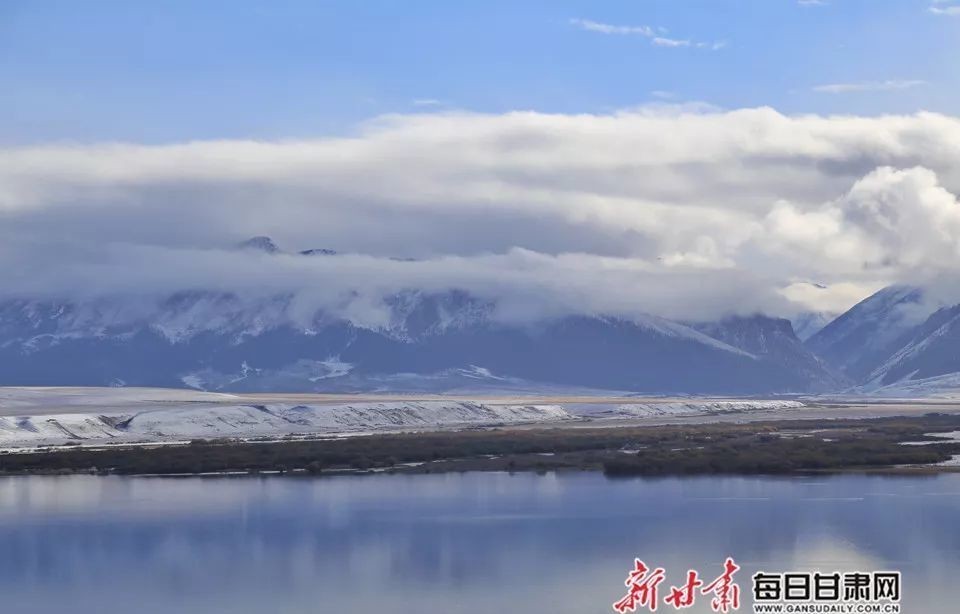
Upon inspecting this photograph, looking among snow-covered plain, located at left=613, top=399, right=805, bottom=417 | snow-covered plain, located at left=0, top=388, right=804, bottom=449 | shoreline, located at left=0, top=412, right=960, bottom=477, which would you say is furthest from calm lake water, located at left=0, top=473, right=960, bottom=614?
snow-covered plain, located at left=613, top=399, right=805, bottom=417

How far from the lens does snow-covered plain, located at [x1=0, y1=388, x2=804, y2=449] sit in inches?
3996

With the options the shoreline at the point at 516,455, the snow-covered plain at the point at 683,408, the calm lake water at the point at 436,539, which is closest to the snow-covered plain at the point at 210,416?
the snow-covered plain at the point at 683,408

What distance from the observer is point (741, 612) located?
37625 mm

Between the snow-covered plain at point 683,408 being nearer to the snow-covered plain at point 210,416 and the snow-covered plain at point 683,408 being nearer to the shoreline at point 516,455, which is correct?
the snow-covered plain at point 210,416

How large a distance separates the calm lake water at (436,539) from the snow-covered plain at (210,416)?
1180 inches

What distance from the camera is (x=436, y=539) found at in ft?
169

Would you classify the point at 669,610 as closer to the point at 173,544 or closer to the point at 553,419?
the point at 173,544

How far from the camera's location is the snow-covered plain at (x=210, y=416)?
333ft

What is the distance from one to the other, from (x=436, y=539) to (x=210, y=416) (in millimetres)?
61328

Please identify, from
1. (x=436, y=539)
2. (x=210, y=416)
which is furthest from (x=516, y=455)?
(x=436, y=539)

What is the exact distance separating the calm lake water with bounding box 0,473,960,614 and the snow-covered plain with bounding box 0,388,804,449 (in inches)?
1180

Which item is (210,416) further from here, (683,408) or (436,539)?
(683,408)

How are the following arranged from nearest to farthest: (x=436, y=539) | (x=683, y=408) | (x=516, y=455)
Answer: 1. (x=436, y=539)
2. (x=516, y=455)
3. (x=683, y=408)

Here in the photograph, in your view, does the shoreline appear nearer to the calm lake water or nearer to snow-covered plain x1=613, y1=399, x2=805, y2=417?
the calm lake water
